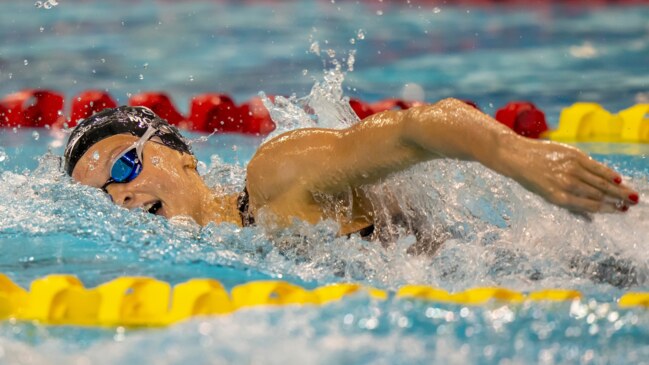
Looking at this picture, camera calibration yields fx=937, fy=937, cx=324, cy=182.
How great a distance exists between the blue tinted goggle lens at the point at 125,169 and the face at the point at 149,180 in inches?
0.4

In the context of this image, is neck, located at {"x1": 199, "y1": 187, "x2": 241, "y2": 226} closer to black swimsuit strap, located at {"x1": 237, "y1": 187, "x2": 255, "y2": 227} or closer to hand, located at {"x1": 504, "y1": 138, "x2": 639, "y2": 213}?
black swimsuit strap, located at {"x1": 237, "y1": 187, "x2": 255, "y2": 227}

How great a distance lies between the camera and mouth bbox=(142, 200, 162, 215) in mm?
2367

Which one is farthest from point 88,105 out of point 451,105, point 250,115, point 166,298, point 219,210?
point 451,105

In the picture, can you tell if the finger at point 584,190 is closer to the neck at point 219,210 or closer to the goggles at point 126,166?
the neck at point 219,210

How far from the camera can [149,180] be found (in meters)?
2.36

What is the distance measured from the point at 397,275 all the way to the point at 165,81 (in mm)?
4117

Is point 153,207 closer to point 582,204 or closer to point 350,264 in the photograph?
point 350,264

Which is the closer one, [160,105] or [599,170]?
[599,170]

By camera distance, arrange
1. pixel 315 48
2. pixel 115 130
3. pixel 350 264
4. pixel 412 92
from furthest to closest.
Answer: pixel 315 48 < pixel 412 92 < pixel 115 130 < pixel 350 264

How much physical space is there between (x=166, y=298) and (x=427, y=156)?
1.95 feet

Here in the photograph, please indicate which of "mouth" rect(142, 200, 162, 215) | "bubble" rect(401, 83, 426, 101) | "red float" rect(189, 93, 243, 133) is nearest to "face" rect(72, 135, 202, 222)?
"mouth" rect(142, 200, 162, 215)

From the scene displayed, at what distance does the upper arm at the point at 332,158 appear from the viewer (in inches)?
75.5

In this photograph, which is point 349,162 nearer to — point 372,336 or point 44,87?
point 372,336

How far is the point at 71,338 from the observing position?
1739 millimetres
